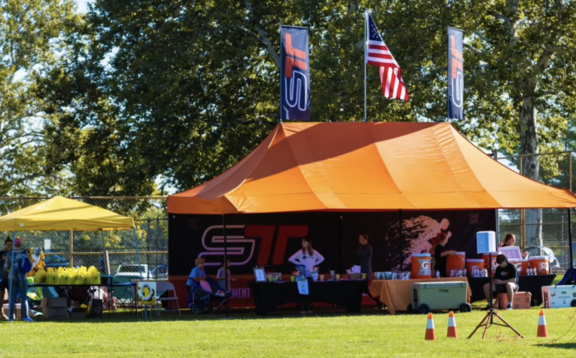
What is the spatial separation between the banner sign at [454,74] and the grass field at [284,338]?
6169 mm

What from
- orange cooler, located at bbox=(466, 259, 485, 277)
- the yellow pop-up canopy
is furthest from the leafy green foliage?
the yellow pop-up canopy

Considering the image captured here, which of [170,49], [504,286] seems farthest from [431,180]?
[170,49]

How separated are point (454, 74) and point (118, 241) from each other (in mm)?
18858

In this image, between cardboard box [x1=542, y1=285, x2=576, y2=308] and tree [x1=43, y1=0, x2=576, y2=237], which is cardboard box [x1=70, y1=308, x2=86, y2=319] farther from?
tree [x1=43, y1=0, x2=576, y2=237]

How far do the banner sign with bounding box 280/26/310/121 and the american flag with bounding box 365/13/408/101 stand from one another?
166 centimetres

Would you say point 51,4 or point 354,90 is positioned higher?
point 51,4

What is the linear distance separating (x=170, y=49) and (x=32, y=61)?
48.3ft

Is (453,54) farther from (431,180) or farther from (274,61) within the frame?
(274,61)

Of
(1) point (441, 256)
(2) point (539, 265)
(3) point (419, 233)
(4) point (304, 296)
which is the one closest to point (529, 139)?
(3) point (419, 233)

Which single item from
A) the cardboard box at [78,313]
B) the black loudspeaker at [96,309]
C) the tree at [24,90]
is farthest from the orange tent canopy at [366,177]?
the tree at [24,90]

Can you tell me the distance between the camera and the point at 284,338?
14.5m

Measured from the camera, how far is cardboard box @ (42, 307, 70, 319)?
20.3 meters

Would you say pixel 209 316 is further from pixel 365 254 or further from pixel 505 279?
pixel 505 279

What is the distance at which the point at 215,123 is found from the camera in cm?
3456
